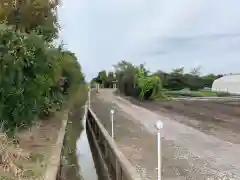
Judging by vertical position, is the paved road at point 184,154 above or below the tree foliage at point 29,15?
below

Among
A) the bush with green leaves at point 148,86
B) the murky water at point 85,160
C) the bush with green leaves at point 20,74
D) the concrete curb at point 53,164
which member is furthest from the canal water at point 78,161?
the bush with green leaves at point 148,86

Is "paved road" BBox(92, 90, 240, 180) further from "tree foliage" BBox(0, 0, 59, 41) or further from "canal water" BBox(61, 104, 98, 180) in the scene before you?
"tree foliage" BBox(0, 0, 59, 41)

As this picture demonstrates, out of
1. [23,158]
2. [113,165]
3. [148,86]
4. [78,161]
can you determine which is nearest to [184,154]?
[113,165]

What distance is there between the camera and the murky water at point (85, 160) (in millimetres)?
12336

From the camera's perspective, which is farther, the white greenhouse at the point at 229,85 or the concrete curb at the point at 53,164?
the white greenhouse at the point at 229,85

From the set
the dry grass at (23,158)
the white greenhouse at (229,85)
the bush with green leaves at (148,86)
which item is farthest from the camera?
the white greenhouse at (229,85)

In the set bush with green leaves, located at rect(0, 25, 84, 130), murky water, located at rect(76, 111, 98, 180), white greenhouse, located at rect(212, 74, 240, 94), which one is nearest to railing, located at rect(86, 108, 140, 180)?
murky water, located at rect(76, 111, 98, 180)

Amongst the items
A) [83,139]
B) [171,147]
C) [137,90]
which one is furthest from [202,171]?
[137,90]

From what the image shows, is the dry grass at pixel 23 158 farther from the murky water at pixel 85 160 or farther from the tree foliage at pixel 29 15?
the tree foliage at pixel 29 15

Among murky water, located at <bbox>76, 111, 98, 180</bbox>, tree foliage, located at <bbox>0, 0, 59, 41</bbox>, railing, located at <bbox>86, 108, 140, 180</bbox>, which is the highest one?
tree foliage, located at <bbox>0, 0, 59, 41</bbox>

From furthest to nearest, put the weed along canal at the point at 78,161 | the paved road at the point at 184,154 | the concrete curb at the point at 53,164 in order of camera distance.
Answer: the weed along canal at the point at 78,161
the paved road at the point at 184,154
the concrete curb at the point at 53,164

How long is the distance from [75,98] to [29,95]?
23.6 meters

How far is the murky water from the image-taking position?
12336mm

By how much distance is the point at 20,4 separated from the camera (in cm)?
1276
